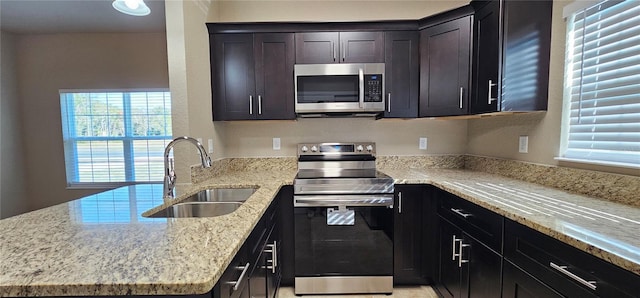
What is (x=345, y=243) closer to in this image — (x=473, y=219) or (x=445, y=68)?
(x=473, y=219)

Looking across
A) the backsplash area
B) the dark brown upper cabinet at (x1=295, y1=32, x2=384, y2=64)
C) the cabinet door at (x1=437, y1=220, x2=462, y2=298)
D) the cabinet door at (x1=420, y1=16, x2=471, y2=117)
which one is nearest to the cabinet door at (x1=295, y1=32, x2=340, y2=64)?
the dark brown upper cabinet at (x1=295, y1=32, x2=384, y2=64)

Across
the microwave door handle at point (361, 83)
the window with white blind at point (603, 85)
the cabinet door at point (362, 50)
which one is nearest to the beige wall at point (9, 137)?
the cabinet door at point (362, 50)

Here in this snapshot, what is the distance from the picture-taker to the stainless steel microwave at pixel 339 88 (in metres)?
2.13

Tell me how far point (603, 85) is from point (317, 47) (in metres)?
1.81

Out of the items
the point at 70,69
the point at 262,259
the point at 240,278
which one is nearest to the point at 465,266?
the point at 262,259

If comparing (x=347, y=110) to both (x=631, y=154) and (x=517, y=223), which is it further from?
(x=631, y=154)

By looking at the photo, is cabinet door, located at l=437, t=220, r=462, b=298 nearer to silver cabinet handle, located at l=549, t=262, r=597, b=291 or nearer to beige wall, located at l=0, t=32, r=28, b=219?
silver cabinet handle, located at l=549, t=262, r=597, b=291

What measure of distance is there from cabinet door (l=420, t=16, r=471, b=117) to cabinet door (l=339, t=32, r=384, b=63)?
1.16ft

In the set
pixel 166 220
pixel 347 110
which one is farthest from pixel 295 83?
pixel 166 220

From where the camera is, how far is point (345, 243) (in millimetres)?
1980

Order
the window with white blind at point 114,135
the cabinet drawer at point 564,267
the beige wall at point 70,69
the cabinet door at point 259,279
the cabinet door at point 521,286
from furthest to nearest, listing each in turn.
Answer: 1. the window with white blind at point 114,135
2. the beige wall at point 70,69
3. the cabinet door at point 259,279
4. the cabinet door at point 521,286
5. the cabinet drawer at point 564,267

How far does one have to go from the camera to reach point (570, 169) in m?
1.49

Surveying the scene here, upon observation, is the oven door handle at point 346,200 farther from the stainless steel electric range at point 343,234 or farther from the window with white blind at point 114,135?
the window with white blind at point 114,135

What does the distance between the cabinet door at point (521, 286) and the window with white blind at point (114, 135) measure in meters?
4.25
